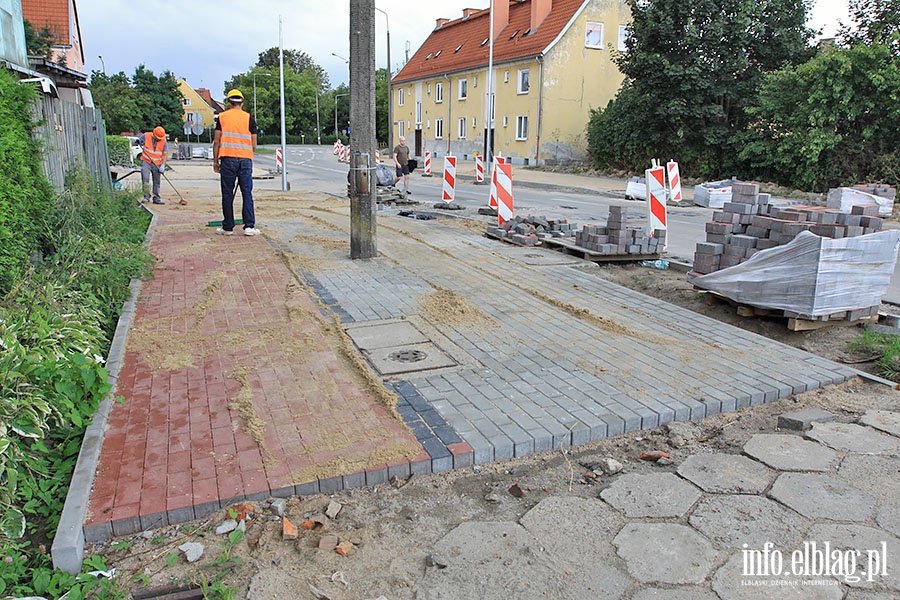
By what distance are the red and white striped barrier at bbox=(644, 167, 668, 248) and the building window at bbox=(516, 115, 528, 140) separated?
104 ft

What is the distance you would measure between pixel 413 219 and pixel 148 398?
33.4ft

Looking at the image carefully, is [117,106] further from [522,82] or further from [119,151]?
[522,82]

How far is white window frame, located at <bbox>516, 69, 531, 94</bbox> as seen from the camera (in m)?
40.4

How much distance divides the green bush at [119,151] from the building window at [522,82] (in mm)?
22653

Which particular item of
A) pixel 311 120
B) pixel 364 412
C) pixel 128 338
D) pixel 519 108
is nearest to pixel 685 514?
pixel 364 412

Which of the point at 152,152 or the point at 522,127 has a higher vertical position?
the point at 522,127

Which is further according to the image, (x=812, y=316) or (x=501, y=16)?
(x=501, y=16)

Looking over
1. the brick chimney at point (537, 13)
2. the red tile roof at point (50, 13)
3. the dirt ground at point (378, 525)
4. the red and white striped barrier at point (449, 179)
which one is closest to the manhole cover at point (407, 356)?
the dirt ground at point (378, 525)

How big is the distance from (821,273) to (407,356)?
12.4 feet

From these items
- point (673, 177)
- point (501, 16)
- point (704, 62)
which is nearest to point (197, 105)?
point (501, 16)

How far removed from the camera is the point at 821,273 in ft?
19.5

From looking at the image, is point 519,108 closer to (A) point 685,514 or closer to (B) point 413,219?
(B) point 413,219

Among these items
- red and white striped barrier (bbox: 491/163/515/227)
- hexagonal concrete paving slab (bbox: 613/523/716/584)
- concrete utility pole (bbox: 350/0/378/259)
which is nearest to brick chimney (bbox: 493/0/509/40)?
red and white striped barrier (bbox: 491/163/515/227)

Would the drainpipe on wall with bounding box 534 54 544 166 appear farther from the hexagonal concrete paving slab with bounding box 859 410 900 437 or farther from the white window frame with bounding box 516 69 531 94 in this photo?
the hexagonal concrete paving slab with bounding box 859 410 900 437
